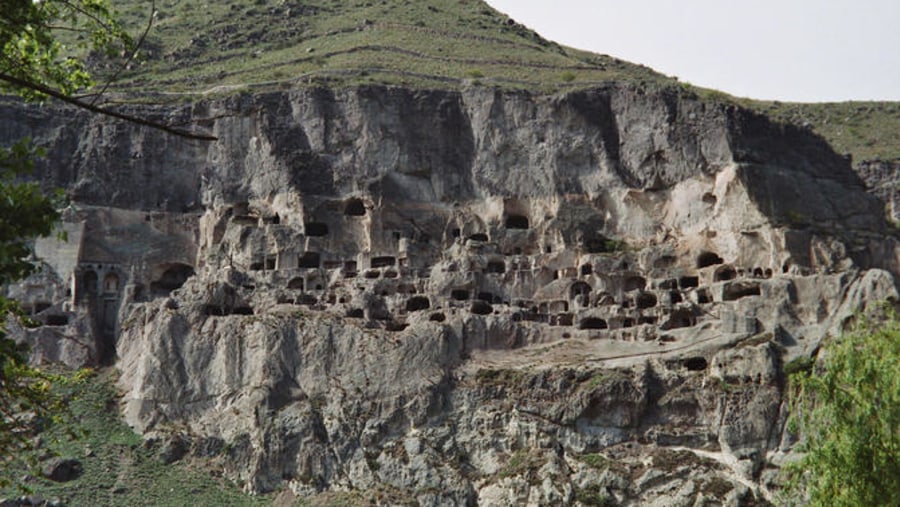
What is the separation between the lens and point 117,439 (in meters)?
54.2

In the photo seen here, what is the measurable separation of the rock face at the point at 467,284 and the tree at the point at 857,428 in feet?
89.3

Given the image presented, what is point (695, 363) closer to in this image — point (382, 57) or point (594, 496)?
point (594, 496)

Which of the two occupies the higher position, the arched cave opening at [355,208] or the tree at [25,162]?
the arched cave opening at [355,208]

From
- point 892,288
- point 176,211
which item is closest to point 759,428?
point 892,288

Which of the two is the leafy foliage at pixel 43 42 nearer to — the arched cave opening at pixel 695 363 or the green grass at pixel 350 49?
the arched cave opening at pixel 695 363

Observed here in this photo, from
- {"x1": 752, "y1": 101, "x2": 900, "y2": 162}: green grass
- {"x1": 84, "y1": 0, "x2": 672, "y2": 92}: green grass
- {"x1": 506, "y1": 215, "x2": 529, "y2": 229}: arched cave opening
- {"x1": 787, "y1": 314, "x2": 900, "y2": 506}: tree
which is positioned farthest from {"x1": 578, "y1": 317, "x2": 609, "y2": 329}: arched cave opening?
{"x1": 752, "y1": 101, "x2": 900, "y2": 162}: green grass

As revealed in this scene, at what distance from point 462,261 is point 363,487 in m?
15.6

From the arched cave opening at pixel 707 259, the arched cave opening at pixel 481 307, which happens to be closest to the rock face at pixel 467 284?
the arched cave opening at pixel 481 307

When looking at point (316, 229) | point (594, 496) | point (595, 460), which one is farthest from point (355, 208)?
point (594, 496)

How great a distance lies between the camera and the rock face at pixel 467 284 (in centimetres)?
5138

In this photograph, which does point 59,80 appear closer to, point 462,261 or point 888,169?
point 462,261

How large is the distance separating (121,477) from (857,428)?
39.4 m

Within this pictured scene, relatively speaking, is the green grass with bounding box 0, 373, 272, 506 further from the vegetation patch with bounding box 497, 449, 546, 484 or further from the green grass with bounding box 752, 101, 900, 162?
the green grass with bounding box 752, 101, 900, 162

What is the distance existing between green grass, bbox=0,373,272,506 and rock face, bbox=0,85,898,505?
4.71 feet
